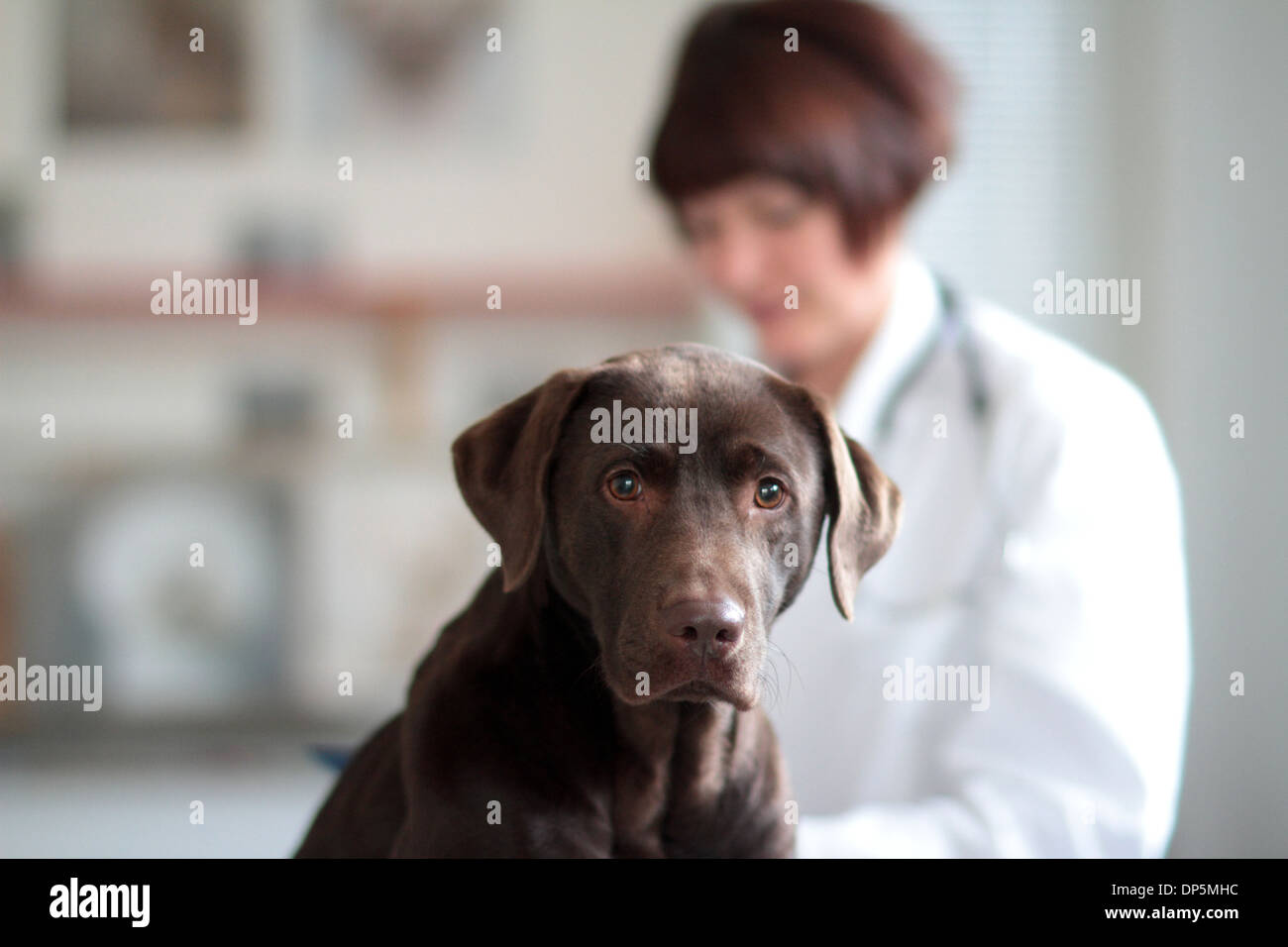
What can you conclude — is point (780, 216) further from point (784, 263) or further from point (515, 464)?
point (515, 464)

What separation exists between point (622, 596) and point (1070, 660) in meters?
0.59

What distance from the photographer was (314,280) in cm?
334

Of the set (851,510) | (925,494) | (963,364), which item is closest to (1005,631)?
(925,494)

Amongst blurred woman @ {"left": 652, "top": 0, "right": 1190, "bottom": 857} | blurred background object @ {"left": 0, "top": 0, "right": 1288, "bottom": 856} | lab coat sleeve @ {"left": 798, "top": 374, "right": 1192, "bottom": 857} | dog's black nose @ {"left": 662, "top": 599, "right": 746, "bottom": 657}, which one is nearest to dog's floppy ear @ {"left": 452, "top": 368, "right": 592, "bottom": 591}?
dog's black nose @ {"left": 662, "top": 599, "right": 746, "bottom": 657}

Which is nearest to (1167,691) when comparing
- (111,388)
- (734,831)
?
(734,831)

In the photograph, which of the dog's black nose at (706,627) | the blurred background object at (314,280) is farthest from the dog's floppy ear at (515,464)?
the blurred background object at (314,280)

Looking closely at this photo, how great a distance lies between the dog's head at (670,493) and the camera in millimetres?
669

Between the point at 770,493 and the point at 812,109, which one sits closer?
the point at 770,493

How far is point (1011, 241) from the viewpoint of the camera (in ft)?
9.49

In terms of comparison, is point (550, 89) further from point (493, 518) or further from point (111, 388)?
point (493, 518)

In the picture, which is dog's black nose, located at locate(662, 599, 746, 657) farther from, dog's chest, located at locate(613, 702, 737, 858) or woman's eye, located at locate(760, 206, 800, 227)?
woman's eye, located at locate(760, 206, 800, 227)

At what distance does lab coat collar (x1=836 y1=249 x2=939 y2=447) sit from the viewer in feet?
4.14

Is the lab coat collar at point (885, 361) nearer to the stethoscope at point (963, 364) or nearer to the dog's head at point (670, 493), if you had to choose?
the stethoscope at point (963, 364)
